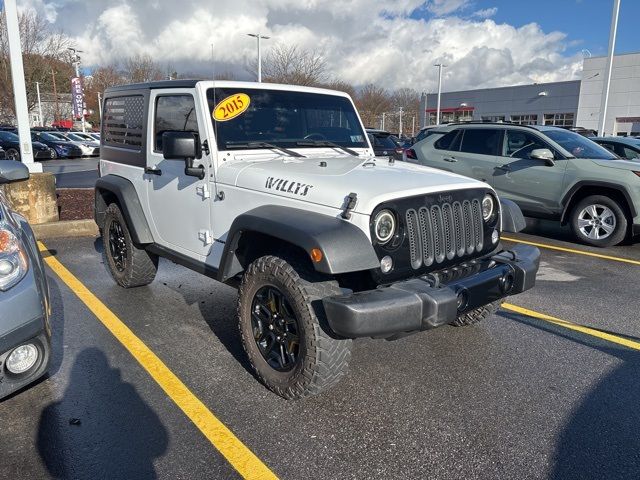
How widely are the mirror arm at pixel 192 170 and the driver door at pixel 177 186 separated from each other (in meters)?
0.03

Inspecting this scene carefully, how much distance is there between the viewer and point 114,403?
3.11m

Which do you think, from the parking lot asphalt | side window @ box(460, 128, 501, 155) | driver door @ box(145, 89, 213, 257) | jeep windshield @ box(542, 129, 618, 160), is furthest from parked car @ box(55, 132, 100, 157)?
the parking lot asphalt

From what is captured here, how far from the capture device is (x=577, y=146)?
307 inches

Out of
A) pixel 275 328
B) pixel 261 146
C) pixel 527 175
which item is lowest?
pixel 275 328

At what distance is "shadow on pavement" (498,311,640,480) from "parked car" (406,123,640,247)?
4.30 meters

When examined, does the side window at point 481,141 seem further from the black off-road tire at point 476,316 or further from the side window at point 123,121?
the side window at point 123,121

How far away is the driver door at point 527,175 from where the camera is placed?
301 inches

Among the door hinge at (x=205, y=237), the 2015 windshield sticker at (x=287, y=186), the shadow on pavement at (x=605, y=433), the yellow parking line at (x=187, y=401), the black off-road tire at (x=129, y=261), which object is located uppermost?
the 2015 windshield sticker at (x=287, y=186)

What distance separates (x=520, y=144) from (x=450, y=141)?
128cm

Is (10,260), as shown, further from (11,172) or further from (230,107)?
(230,107)

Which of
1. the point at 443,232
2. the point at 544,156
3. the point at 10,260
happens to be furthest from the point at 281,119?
the point at 544,156

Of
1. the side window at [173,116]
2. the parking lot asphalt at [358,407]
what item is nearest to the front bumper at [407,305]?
the parking lot asphalt at [358,407]

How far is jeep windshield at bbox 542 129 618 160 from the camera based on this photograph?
7.65 meters

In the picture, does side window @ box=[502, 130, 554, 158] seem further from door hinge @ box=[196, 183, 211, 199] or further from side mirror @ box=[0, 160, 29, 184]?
side mirror @ box=[0, 160, 29, 184]
